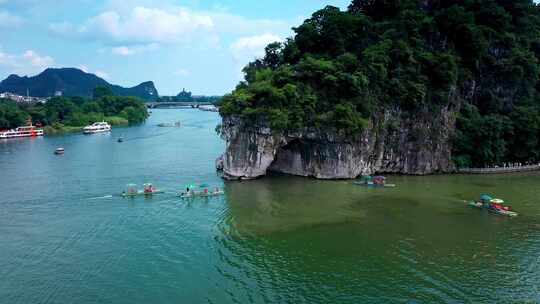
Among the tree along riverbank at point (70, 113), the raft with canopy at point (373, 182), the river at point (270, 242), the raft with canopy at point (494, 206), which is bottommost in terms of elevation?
the river at point (270, 242)

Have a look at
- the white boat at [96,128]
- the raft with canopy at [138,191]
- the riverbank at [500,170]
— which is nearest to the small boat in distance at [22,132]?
the white boat at [96,128]

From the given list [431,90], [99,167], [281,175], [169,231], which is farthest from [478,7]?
[99,167]

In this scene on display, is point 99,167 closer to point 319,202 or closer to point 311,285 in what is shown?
point 319,202

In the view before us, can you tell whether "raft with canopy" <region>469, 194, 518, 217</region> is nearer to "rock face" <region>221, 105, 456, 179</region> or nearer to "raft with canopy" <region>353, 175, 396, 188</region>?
"raft with canopy" <region>353, 175, 396, 188</region>

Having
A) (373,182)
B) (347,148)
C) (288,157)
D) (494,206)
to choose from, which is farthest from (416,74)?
(494,206)

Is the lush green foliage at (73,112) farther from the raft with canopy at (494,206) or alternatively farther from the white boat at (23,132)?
the raft with canopy at (494,206)

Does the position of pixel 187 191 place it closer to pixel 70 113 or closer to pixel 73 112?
pixel 70 113
